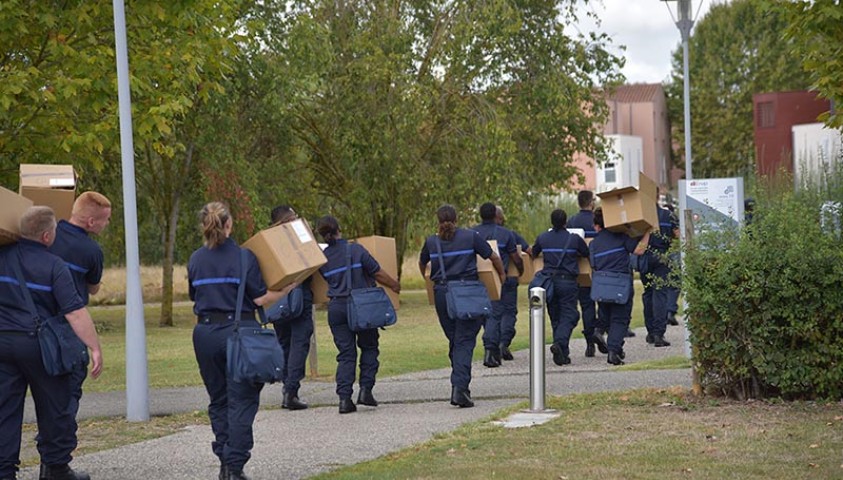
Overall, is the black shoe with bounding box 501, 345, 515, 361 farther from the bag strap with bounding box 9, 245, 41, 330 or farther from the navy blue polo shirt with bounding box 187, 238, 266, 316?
the bag strap with bounding box 9, 245, 41, 330

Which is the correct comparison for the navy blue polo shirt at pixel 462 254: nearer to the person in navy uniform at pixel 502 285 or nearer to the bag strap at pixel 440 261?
the bag strap at pixel 440 261

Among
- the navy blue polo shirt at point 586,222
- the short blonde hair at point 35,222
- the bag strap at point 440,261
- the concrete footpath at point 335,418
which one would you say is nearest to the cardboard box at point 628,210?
the navy blue polo shirt at point 586,222

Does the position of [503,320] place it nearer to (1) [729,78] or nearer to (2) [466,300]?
(2) [466,300]

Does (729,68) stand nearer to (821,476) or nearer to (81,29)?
(81,29)

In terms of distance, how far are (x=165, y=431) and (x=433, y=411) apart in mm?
2313

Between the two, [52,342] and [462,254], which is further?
[462,254]

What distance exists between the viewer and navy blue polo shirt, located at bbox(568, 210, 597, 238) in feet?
59.3

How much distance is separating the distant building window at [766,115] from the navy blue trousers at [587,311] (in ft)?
165

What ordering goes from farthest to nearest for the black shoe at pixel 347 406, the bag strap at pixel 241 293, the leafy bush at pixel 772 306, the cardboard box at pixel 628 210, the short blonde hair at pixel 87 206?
the cardboard box at pixel 628 210 < the black shoe at pixel 347 406 < the leafy bush at pixel 772 306 < the short blonde hair at pixel 87 206 < the bag strap at pixel 241 293

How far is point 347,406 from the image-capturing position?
1269 centimetres

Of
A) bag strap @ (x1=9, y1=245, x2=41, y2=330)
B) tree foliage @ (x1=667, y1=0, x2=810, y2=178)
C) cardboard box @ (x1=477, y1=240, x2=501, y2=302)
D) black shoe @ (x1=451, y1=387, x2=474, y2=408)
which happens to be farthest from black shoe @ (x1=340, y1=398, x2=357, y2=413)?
tree foliage @ (x1=667, y1=0, x2=810, y2=178)

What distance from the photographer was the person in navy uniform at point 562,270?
16672 millimetres

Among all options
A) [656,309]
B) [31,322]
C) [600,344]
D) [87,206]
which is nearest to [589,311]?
[600,344]

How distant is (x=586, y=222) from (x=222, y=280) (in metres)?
10.1
